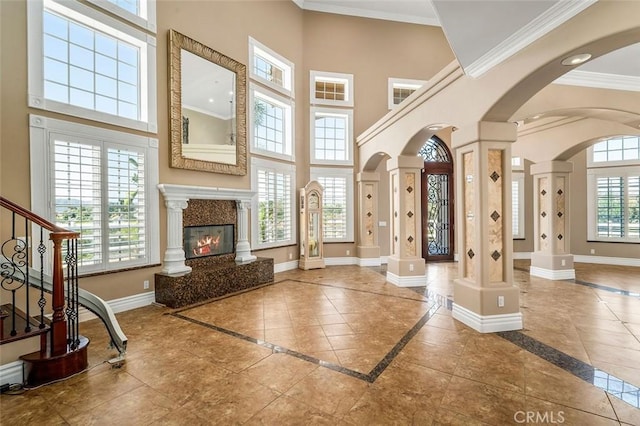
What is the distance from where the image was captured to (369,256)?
8109 millimetres

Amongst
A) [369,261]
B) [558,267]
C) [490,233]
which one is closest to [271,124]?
[369,261]

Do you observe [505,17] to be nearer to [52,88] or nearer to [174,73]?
[174,73]

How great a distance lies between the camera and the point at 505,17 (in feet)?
8.88

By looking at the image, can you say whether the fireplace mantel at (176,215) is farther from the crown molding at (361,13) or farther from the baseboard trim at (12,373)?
the crown molding at (361,13)

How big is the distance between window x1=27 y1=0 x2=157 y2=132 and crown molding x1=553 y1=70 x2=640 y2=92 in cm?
619

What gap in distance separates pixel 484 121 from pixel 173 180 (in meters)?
4.86

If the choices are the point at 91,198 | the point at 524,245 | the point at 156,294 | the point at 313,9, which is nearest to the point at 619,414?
the point at 156,294

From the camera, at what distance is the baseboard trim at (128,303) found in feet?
13.7

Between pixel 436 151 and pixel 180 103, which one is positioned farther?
pixel 436 151

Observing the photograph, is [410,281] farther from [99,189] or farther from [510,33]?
[99,189]

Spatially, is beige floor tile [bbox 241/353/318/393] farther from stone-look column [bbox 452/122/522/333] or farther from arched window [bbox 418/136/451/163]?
arched window [bbox 418/136/451/163]

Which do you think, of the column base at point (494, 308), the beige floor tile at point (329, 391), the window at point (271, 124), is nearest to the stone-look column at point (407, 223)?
the column base at point (494, 308)

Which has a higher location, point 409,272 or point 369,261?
point 409,272

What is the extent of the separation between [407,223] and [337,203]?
8.73 feet
